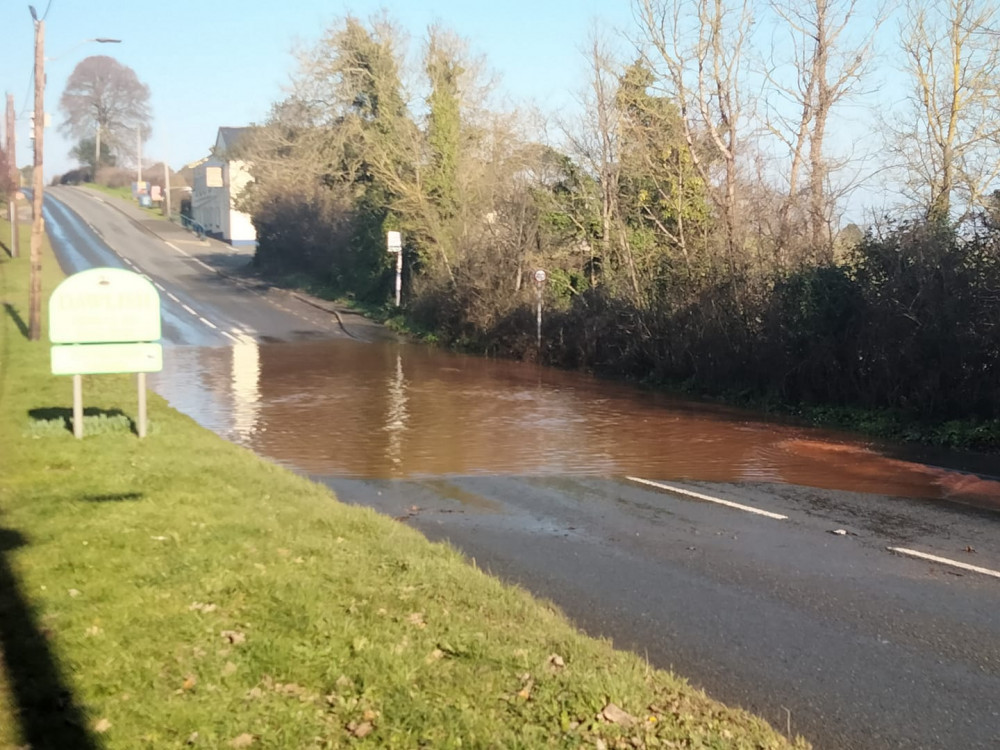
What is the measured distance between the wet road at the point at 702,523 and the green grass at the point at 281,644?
0.92 m

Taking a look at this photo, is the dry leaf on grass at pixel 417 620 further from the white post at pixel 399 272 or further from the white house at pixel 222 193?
the white house at pixel 222 193

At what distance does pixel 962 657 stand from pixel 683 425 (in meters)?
11.1

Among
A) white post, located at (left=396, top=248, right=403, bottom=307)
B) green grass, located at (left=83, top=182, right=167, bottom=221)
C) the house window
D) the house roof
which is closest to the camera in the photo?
white post, located at (left=396, top=248, right=403, bottom=307)

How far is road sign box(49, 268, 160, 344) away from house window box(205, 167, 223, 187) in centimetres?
7265

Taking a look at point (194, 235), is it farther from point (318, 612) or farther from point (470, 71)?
point (318, 612)

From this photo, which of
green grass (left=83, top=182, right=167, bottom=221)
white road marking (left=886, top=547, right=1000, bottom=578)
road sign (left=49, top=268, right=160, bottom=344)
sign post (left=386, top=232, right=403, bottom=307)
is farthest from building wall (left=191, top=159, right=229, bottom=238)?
white road marking (left=886, top=547, right=1000, bottom=578)

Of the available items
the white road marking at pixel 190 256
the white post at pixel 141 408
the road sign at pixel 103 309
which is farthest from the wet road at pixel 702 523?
the white road marking at pixel 190 256

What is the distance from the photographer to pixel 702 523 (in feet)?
32.8

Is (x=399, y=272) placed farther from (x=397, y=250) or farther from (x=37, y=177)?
(x=37, y=177)

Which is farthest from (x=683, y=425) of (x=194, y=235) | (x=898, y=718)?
(x=194, y=235)

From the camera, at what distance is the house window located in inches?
3211

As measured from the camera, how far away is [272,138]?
48094 mm

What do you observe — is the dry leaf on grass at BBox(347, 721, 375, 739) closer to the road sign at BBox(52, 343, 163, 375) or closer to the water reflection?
the road sign at BBox(52, 343, 163, 375)

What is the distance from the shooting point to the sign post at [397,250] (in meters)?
37.3
